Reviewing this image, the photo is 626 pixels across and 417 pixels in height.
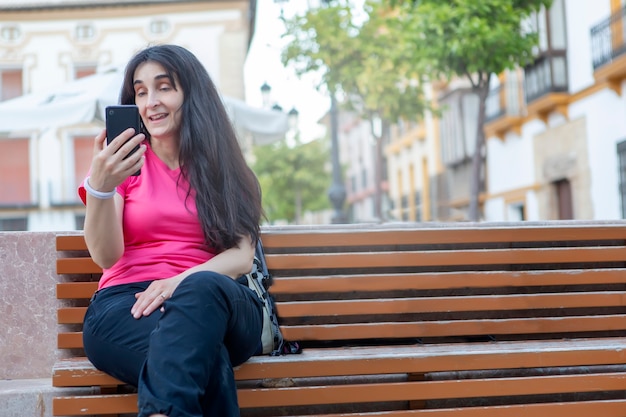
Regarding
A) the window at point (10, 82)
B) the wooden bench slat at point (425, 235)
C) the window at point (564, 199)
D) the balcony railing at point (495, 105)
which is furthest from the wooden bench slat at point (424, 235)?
the window at point (10, 82)

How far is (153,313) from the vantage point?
2896mm

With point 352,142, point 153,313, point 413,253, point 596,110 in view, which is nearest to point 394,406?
point 413,253

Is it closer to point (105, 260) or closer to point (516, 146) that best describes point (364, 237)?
point (105, 260)

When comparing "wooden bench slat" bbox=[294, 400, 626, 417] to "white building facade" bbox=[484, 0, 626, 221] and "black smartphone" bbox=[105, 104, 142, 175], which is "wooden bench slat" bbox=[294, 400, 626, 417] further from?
"white building facade" bbox=[484, 0, 626, 221]

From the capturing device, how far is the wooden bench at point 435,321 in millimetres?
3363

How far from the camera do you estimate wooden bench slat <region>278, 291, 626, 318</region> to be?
376cm

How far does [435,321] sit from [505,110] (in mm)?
18175

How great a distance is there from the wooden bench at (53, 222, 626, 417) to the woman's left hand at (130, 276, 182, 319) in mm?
390

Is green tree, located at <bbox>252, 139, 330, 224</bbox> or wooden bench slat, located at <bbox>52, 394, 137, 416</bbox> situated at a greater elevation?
green tree, located at <bbox>252, 139, 330, 224</bbox>

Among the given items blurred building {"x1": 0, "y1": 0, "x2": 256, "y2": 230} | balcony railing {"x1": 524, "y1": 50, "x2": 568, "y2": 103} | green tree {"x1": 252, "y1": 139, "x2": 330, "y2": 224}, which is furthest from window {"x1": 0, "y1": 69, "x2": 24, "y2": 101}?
balcony railing {"x1": 524, "y1": 50, "x2": 568, "y2": 103}

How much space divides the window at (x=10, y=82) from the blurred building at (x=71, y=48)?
0.03 metres

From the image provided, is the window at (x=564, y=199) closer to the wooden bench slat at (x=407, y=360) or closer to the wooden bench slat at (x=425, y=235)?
the wooden bench slat at (x=425, y=235)

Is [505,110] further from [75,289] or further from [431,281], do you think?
[75,289]

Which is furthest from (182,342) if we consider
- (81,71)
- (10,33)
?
(10,33)
